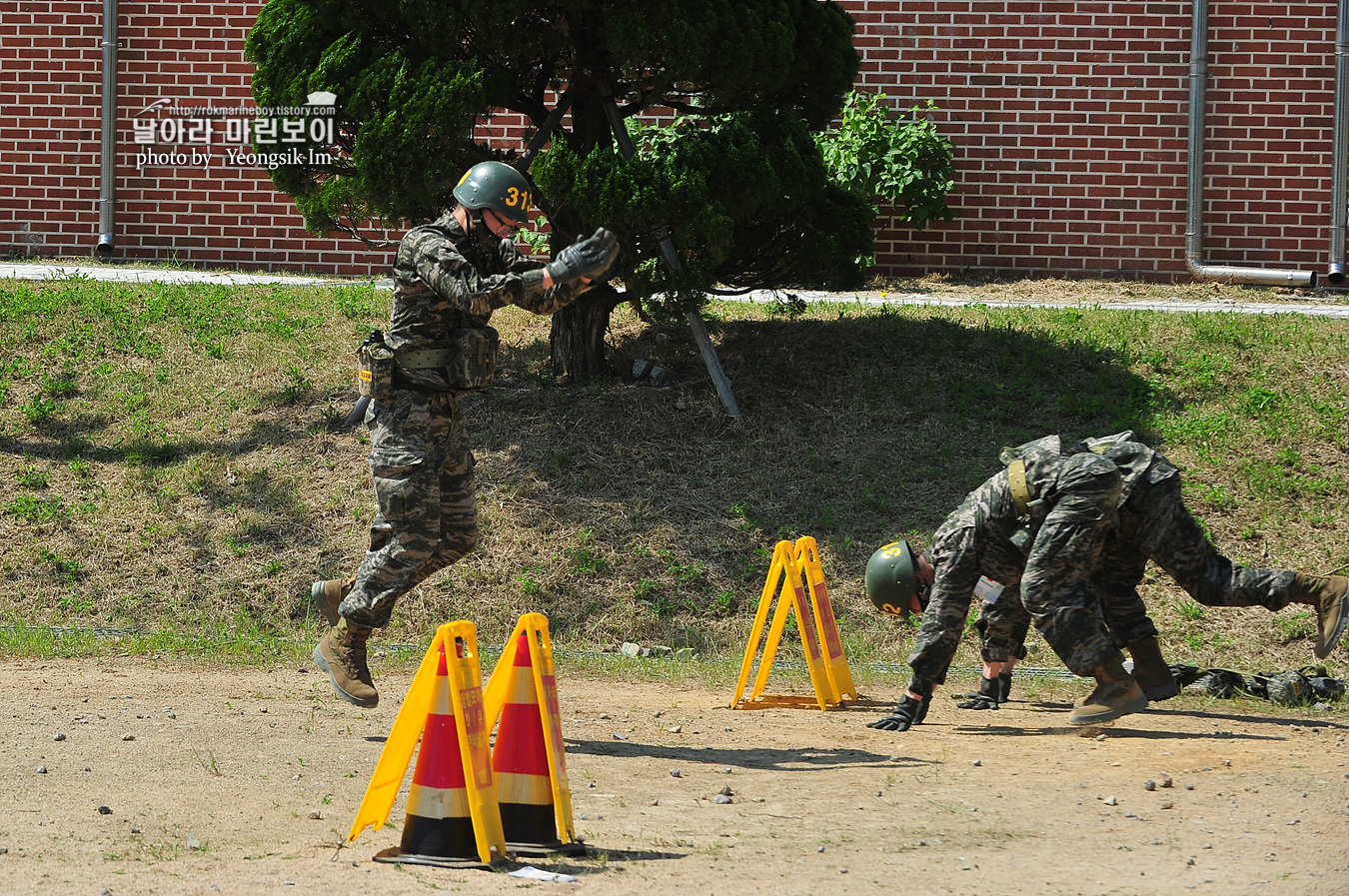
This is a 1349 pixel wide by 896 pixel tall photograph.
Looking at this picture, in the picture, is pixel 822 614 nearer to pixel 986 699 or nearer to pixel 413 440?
pixel 986 699

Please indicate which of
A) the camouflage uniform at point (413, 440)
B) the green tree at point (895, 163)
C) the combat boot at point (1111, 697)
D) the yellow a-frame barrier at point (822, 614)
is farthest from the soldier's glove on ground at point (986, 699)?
the green tree at point (895, 163)

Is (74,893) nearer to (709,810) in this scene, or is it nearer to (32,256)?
(709,810)

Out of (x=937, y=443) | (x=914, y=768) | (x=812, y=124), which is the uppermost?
(x=812, y=124)

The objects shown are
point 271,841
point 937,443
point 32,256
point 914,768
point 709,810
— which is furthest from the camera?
point 32,256

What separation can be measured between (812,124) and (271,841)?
7.22 meters

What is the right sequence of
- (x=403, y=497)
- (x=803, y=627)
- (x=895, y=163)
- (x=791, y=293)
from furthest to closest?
(x=895, y=163)
(x=791, y=293)
(x=803, y=627)
(x=403, y=497)

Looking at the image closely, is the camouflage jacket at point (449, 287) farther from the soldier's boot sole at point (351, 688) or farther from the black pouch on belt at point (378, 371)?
the soldier's boot sole at point (351, 688)

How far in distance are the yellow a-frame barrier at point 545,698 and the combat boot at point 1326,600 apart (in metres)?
3.66

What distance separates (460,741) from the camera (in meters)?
3.82

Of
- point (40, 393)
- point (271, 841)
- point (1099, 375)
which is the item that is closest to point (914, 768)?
point (271, 841)

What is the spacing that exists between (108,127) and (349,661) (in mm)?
9640

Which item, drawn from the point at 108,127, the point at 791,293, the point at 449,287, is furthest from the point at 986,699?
the point at 108,127

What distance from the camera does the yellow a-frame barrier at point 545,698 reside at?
3.96 m

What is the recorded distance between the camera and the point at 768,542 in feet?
28.6
